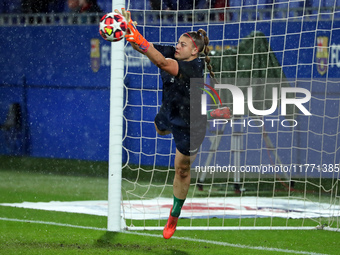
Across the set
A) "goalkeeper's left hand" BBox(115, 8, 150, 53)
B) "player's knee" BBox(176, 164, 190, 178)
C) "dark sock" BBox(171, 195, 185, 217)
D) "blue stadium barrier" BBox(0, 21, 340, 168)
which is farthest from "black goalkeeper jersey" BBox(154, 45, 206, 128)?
"blue stadium barrier" BBox(0, 21, 340, 168)

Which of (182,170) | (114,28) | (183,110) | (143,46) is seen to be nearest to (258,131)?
(182,170)

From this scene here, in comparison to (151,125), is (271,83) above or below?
above

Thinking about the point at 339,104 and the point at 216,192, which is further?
the point at 339,104

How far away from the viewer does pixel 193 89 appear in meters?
5.34

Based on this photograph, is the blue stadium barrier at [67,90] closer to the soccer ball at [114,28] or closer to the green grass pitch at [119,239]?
the green grass pitch at [119,239]

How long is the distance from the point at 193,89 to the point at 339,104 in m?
6.44

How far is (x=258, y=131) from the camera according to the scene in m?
11.8

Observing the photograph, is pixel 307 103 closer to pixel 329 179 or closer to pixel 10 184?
pixel 329 179

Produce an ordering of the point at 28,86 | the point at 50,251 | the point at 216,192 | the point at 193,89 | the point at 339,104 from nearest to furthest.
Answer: the point at 50,251 < the point at 193,89 < the point at 216,192 < the point at 339,104 < the point at 28,86

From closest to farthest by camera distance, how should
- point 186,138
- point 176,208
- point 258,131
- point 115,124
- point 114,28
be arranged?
point 114,28, point 186,138, point 176,208, point 115,124, point 258,131

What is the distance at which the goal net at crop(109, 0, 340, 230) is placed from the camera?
7.47 meters

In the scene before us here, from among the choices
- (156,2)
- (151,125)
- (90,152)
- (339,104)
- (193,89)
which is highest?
(156,2)

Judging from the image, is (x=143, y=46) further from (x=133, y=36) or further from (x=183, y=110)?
(x=183, y=110)

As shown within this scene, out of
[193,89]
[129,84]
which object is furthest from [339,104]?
[193,89]
